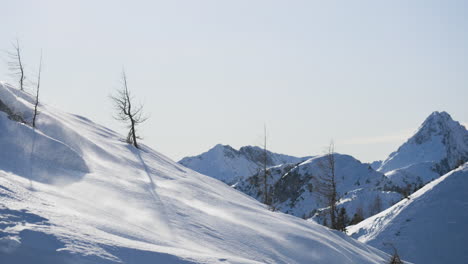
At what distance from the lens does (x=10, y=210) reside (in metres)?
7.43

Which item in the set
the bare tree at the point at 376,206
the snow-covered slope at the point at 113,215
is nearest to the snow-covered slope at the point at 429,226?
the snow-covered slope at the point at 113,215

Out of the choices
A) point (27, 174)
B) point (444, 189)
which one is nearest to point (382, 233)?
point (444, 189)

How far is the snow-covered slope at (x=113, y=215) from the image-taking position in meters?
6.93

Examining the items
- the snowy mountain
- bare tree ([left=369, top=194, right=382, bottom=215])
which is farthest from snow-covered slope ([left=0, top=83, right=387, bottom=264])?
the snowy mountain

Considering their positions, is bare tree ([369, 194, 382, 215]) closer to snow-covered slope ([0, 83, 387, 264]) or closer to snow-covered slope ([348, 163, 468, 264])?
snow-covered slope ([348, 163, 468, 264])

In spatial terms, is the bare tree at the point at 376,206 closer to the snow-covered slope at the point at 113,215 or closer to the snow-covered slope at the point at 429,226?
the snow-covered slope at the point at 429,226

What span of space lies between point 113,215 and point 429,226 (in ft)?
94.0

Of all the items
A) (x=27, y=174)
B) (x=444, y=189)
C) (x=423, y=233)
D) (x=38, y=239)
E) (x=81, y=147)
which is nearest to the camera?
(x=38, y=239)

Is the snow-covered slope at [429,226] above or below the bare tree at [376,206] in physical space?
above

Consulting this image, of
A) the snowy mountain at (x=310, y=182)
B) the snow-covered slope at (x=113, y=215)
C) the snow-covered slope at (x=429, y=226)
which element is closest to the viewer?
the snow-covered slope at (x=113, y=215)

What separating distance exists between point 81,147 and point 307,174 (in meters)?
155

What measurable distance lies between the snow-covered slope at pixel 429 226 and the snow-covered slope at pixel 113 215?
1010cm

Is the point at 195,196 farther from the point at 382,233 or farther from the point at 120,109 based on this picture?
the point at 382,233

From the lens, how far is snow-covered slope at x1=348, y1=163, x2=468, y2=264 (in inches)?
1148
